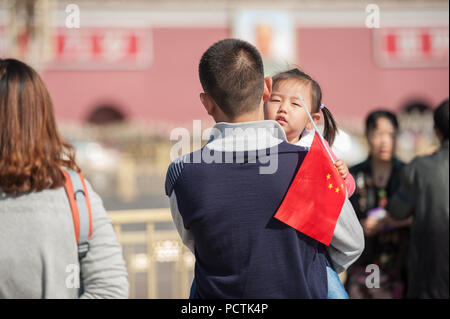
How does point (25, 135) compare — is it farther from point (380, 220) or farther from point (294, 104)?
point (380, 220)

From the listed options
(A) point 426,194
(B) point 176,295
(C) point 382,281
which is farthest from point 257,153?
(B) point 176,295

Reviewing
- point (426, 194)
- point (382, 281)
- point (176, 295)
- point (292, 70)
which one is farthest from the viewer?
point (176, 295)

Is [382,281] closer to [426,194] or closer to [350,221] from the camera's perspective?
[426,194]

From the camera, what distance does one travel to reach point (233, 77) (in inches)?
57.3

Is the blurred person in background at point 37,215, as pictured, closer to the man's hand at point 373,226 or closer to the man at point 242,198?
the man at point 242,198

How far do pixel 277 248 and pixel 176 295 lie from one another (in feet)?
10.1

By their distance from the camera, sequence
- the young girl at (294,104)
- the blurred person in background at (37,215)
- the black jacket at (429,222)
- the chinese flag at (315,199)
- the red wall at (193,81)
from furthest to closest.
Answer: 1. the red wall at (193,81)
2. the black jacket at (429,222)
3. the young girl at (294,104)
4. the blurred person in background at (37,215)
5. the chinese flag at (315,199)

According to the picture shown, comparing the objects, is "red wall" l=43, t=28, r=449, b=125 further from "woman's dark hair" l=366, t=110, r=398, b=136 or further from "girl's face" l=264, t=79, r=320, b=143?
"girl's face" l=264, t=79, r=320, b=143

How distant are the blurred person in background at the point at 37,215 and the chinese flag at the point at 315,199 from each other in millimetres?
601

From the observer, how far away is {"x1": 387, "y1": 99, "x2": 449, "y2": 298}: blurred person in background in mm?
2418

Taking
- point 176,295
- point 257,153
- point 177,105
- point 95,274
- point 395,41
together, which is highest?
point 395,41

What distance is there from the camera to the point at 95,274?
159 centimetres

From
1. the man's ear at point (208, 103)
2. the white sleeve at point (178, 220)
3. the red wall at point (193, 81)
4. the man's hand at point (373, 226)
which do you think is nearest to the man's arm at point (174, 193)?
the white sleeve at point (178, 220)

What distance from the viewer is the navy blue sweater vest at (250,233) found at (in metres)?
1.41
